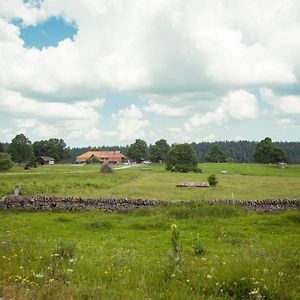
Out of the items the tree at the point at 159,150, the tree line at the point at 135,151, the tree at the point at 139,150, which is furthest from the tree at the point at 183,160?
the tree at the point at 139,150

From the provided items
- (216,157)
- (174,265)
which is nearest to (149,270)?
(174,265)

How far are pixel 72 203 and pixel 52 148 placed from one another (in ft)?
434

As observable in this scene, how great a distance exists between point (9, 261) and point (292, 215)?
19.9m

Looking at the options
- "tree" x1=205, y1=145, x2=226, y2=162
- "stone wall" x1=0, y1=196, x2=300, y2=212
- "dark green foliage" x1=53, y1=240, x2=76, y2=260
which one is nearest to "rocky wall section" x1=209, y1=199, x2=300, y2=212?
"stone wall" x1=0, y1=196, x2=300, y2=212

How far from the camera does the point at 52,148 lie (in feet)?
530

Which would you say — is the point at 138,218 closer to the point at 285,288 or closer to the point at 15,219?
the point at 15,219

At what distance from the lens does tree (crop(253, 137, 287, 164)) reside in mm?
139250

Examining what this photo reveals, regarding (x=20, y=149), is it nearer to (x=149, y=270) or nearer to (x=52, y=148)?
(x=52, y=148)

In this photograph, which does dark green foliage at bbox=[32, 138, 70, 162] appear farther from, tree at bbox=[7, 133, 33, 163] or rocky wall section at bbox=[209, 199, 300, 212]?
rocky wall section at bbox=[209, 199, 300, 212]

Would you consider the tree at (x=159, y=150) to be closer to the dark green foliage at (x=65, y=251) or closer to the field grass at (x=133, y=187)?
the field grass at (x=133, y=187)

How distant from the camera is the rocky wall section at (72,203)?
32.5 m

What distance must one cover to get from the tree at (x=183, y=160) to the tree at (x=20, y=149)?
176 feet

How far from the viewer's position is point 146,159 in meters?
190

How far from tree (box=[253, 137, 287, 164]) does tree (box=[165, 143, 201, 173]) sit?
44.5m
